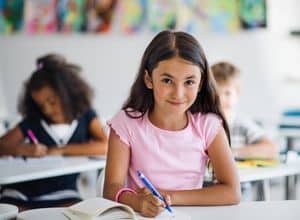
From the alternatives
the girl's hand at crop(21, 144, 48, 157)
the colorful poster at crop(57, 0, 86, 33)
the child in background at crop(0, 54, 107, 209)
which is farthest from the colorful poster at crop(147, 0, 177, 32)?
the girl's hand at crop(21, 144, 48, 157)

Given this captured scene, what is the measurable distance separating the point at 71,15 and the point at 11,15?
0.45m

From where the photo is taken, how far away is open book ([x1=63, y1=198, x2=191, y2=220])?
4.79ft

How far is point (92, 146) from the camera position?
2.96 m

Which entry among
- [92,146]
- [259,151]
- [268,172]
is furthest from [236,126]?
[268,172]

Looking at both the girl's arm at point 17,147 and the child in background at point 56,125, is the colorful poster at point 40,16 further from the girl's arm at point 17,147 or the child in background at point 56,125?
the girl's arm at point 17,147

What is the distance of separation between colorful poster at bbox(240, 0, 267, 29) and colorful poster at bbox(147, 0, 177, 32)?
1.88 ft

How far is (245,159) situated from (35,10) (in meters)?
2.57

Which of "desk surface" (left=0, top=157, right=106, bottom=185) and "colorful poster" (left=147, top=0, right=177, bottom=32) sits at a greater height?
"colorful poster" (left=147, top=0, right=177, bottom=32)

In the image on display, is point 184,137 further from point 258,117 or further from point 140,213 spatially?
point 258,117

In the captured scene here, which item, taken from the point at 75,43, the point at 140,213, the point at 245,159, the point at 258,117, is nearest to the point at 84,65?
the point at 75,43

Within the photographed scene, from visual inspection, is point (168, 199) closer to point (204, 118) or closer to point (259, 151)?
point (204, 118)

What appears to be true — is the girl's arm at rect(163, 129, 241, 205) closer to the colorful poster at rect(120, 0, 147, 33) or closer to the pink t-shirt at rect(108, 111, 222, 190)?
the pink t-shirt at rect(108, 111, 222, 190)

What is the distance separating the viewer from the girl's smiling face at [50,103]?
300 centimetres

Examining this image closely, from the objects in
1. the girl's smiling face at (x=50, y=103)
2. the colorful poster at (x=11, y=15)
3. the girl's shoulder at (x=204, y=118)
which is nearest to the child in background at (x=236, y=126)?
the girl's smiling face at (x=50, y=103)
